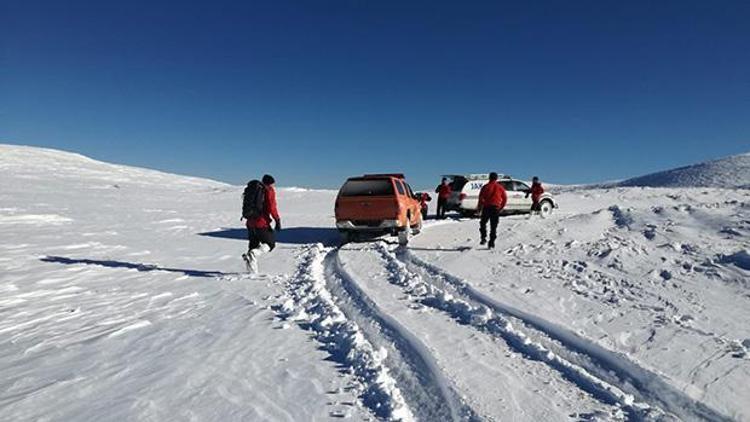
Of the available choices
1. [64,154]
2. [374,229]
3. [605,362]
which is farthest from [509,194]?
[64,154]

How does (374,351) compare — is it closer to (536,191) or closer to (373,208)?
(373,208)

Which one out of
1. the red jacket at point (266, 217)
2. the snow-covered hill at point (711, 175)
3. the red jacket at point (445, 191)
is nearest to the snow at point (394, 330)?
the red jacket at point (266, 217)

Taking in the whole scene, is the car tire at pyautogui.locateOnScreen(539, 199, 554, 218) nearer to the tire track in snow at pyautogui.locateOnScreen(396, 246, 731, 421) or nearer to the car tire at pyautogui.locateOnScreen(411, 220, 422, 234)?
the car tire at pyautogui.locateOnScreen(411, 220, 422, 234)

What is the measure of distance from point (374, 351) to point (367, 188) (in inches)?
333

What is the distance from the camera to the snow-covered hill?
203ft

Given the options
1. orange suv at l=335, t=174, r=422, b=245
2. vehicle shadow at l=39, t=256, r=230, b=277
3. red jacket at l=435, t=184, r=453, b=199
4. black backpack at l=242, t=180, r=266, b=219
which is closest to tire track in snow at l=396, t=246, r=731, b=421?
black backpack at l=242, t=180, r=266, b=219

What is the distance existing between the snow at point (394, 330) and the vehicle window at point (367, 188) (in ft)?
4.76

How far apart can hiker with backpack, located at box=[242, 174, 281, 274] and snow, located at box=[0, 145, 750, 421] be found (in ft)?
1.95

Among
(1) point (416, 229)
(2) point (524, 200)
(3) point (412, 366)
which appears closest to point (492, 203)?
(1) point (416, 229)

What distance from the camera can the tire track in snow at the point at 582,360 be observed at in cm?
384

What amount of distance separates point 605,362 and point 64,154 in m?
77.7

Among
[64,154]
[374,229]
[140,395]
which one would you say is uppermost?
[64,154]

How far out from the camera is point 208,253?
1295 centimetres

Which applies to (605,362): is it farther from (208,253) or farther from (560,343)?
(208,253)
